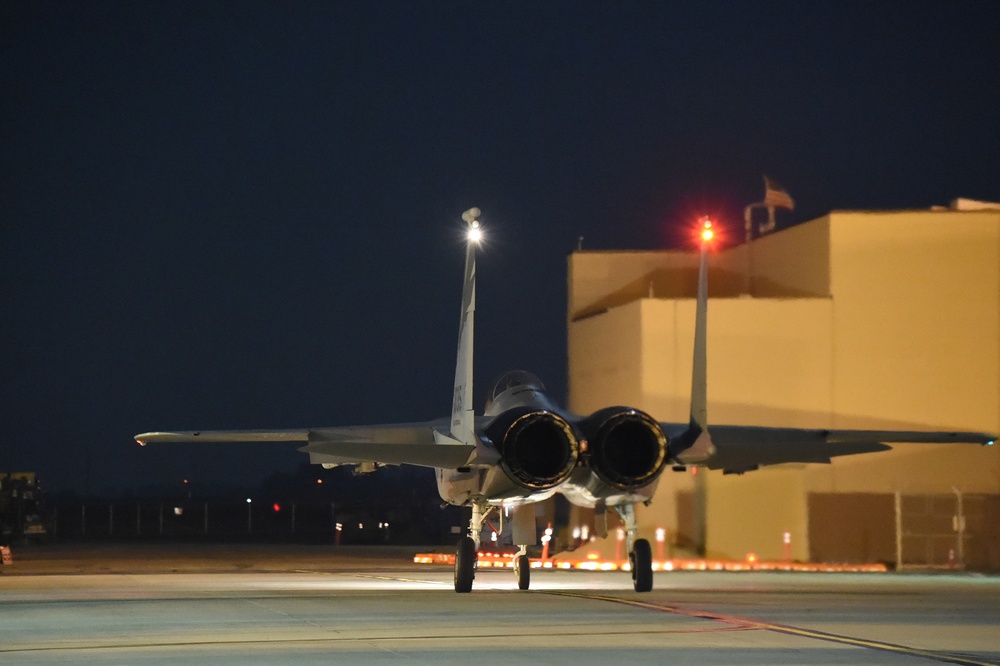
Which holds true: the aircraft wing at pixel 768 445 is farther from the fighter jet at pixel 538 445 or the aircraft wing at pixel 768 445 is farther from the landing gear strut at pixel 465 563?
the landing gear strut at pixel 465 563

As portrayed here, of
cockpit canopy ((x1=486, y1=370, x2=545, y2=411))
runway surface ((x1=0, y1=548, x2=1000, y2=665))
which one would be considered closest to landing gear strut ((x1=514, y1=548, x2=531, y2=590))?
runway surface ((x1=0, y1=548, x2=1000, y2=665))

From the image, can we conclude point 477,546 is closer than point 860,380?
Yes

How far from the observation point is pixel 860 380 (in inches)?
1214

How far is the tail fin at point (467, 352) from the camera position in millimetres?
16562

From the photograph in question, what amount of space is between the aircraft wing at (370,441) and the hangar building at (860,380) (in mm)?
13073

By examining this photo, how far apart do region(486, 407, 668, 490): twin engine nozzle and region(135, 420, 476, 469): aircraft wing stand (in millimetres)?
577

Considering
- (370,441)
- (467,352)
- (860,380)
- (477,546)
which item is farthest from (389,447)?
(860,380)

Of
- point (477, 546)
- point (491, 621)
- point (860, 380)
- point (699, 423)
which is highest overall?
point (860, 380)

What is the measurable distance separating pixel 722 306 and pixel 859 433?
12.0 m

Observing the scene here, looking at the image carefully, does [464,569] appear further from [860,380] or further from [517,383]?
[860,380]

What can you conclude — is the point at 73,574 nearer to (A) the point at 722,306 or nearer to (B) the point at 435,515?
(A) the point at 722,306

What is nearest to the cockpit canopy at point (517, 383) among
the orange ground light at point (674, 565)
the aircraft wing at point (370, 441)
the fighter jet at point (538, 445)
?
the fighter jet at point (538, 445)

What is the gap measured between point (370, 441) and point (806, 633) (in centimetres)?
709

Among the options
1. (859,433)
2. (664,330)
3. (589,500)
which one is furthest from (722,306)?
(589,500)
